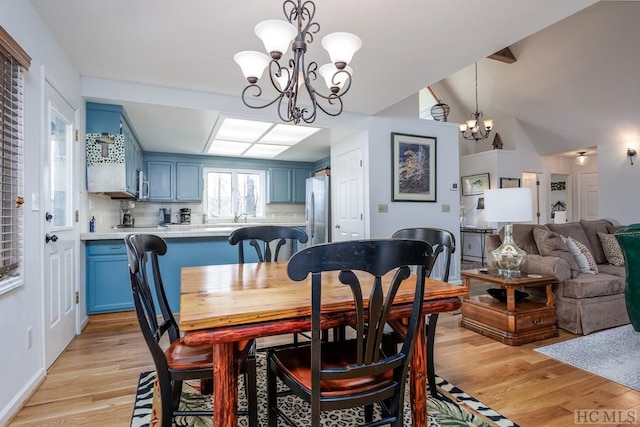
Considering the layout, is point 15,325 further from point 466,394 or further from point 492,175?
point 492,175

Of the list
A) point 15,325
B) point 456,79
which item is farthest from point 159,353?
point 456,79

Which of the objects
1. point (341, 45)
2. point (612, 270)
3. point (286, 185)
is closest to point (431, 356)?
point (341, 45)

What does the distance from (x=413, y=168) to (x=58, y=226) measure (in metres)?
3.89

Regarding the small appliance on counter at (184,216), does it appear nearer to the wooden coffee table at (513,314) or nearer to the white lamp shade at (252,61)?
the white lamp shade at (252,61)

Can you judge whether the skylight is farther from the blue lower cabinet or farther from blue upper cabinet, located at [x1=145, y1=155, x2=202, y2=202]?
the blue lower cabinet

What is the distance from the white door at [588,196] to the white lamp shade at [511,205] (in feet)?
22.7

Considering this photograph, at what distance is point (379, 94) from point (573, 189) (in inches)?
288

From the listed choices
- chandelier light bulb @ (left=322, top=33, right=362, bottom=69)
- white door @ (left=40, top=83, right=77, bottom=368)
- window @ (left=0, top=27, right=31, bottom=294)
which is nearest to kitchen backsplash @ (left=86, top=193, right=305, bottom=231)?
A: white door @ (left=40, top=83, right=77, bottom=368)

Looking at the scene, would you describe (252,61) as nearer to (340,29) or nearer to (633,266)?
(340,29)

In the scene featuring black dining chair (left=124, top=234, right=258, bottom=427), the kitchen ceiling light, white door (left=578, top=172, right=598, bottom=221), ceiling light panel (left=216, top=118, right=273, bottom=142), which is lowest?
black dining chair (left=124, top=234, right=258, bottom=427)

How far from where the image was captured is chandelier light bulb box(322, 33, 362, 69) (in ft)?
5.67

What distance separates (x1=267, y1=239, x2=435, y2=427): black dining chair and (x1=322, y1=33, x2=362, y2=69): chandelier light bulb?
1.19 m

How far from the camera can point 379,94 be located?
142 inches

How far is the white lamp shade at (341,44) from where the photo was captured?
68.1 inches
